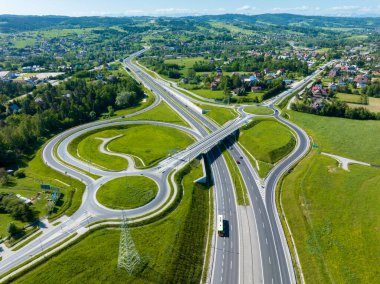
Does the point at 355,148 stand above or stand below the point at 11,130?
below

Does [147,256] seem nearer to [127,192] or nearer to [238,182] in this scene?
[127,192]

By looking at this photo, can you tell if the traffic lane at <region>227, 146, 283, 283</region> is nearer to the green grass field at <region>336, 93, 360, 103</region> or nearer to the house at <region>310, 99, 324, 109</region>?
the house at <region>310, 99, 324, 109</region>

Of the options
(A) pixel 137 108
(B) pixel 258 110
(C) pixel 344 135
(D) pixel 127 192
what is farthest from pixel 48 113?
(C) pixel 344 135

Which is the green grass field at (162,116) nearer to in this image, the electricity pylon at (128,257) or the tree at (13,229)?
the electricity pylon at (128,257)

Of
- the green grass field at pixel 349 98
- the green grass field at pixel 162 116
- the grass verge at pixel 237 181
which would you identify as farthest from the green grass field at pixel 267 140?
the green grass field at pixel 349 98

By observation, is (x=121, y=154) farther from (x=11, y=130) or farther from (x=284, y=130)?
(x=284, y=130)

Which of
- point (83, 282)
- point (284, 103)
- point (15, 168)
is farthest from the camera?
point (284, 103)

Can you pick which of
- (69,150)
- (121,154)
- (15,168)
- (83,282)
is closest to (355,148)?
(121,154)
